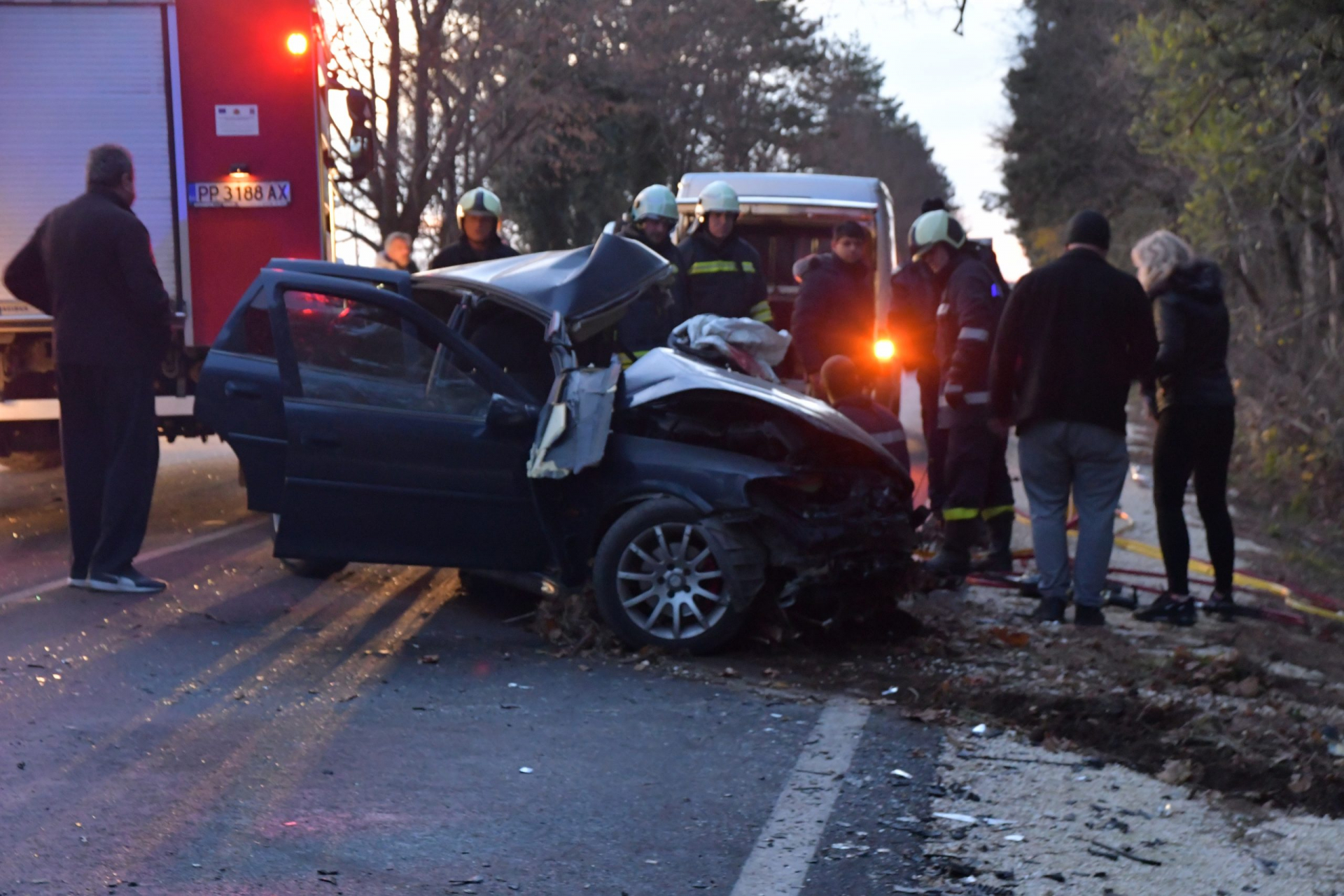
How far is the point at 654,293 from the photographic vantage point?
7805 mm

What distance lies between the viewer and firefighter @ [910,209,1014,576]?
795 cm

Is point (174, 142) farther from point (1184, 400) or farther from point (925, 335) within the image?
point (1184, 400)

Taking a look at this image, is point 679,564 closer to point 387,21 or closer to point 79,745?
point 79,745

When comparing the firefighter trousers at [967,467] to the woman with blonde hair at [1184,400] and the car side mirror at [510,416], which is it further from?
the car side mirror at [510,416]

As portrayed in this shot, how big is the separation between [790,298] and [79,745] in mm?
9582

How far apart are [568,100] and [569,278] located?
22.7 metres

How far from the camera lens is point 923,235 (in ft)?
26.9

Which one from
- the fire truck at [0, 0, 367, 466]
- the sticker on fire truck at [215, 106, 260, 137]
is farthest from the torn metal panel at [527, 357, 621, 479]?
the sticker on fire truck at [215, 106, 260, 137]

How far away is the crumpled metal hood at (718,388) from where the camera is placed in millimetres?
6301

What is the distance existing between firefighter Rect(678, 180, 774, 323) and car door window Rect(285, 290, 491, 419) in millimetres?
2699

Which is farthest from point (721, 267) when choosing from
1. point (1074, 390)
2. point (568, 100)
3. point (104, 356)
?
point (568, 100)

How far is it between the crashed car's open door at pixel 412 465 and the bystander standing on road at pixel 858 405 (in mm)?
1705

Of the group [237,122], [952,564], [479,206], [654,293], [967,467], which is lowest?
[952,564]

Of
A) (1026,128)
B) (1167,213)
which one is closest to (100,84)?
(1167,213)
